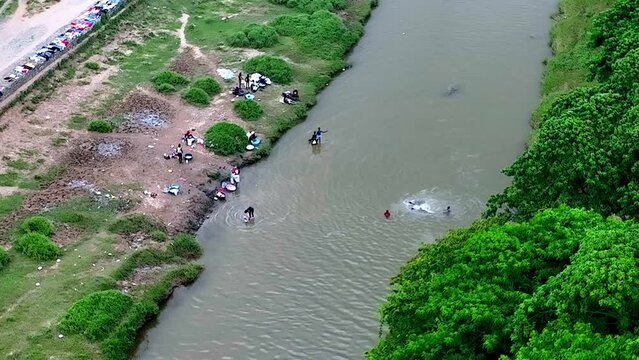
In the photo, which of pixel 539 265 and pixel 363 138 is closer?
pixel 539 265

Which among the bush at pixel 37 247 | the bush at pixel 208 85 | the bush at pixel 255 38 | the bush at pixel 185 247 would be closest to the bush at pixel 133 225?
the bush at pixel 185 247

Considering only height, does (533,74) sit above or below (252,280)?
above

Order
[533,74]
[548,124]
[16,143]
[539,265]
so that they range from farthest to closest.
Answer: [533,74]
[16,143]
[548,124]
[539,265]

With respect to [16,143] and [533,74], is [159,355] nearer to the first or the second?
[16,143]

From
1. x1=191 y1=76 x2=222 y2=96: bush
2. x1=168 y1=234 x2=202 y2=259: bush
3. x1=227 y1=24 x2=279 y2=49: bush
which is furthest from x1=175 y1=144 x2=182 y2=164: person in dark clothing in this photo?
x1=227 y1=24 x2=279 y2=49: bush

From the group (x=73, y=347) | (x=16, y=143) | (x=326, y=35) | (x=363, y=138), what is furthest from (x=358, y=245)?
(x=326, y=35)

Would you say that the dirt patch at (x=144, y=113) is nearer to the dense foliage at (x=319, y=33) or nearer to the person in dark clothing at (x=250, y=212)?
the person in dark clothing at (x=250, y=212)

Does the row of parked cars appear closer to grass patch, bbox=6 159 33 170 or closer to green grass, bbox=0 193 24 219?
grass patch, bbox=6 159 33 170
